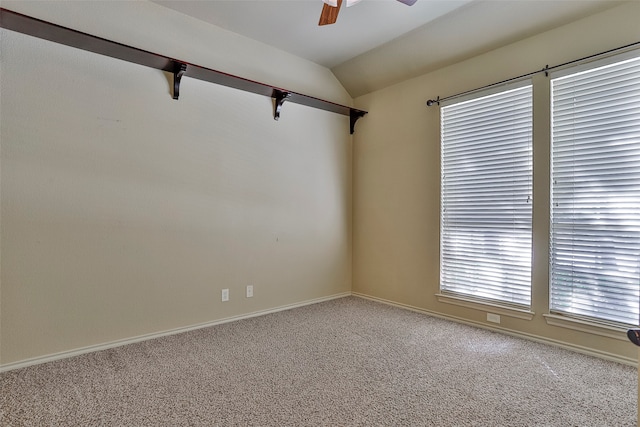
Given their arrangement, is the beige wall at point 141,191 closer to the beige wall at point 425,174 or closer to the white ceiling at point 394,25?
the white ceiling at point 394,25

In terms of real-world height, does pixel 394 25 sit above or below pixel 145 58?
above

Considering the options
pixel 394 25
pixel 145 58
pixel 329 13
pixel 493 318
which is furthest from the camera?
pixel 394 25

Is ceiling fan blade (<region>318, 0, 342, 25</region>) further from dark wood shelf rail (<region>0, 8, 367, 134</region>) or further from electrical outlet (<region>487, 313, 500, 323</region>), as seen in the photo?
electrical outlet (<region>487, 313, 500, 323</region>)

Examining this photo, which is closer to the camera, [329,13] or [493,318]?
[329,13]

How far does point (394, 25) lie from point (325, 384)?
3.14 metres

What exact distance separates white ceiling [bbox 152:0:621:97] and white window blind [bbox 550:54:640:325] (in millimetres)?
549

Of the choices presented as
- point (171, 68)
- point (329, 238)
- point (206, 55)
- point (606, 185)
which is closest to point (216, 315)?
point (329, 238)

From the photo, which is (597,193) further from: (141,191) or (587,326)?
(141,191)

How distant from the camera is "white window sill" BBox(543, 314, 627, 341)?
7.55 feet

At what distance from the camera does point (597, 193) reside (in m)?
2.41

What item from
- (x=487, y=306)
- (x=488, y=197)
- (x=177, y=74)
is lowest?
(x=487, y=306)

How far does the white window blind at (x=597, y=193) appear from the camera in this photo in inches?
89.6

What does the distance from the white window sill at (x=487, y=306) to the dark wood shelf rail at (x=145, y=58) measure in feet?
8.34

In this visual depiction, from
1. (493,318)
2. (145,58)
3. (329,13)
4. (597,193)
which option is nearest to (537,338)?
(493,318)
